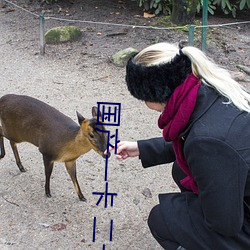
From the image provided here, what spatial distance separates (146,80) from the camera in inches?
80.8

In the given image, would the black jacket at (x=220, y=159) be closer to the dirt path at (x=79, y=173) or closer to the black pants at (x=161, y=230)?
the black pants at (x=161, y=230)

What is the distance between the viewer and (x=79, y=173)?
368cm

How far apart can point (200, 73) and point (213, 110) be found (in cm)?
16

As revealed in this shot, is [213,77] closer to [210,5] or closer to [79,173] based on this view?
[79,173]

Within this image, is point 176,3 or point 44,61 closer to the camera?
point 44,61

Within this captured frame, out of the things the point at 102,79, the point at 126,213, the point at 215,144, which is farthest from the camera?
the point at 102,79

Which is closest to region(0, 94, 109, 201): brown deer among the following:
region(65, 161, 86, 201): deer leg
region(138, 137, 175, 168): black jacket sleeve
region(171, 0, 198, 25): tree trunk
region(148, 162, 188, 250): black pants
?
region(65, 161, 86, 201): deer leg

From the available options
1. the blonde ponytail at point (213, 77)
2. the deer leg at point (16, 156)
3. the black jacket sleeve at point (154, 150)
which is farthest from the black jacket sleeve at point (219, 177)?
the deer leg at point (16, 156)

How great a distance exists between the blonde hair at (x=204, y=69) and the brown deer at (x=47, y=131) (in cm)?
92

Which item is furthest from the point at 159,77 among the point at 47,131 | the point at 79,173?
the point at 79,173

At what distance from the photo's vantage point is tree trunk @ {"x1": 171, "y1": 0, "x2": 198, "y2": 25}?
22.1 ft

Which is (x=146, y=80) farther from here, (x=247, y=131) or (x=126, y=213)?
(x=126, y=213)

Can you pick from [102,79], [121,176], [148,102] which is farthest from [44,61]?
[148,102]

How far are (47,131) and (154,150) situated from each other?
2.84 feet
